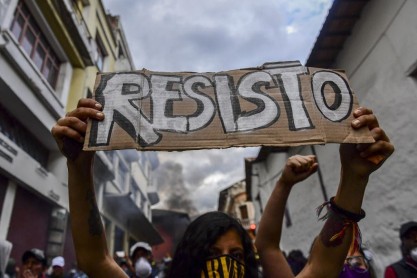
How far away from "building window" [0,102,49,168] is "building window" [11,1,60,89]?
1946 millimetres

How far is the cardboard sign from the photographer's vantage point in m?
A: 1.60

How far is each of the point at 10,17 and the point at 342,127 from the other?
8044mm

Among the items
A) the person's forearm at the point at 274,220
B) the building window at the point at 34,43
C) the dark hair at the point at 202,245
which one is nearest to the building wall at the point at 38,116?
the building window at the point at 34,43

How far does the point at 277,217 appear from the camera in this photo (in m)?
1.89

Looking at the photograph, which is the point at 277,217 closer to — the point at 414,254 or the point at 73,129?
the point at 73,129

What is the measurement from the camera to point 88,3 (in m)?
14.3

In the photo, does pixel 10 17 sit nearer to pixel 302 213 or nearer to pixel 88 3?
pixel 88 3

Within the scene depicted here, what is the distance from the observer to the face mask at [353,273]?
300 cm

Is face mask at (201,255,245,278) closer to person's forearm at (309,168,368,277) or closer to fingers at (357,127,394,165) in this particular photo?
person's forearm at (309,168,368,277)

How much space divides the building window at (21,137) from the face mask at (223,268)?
7729 mm

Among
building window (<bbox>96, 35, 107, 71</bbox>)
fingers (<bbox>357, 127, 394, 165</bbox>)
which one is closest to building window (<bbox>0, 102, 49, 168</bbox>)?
building window (<bbox>96, 35, 107, 71</bbox>)

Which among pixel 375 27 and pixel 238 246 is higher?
pixel 375 27

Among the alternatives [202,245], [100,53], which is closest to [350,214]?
[202,245]

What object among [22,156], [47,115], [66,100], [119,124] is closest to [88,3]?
[66,100]
